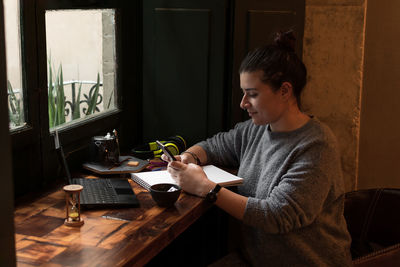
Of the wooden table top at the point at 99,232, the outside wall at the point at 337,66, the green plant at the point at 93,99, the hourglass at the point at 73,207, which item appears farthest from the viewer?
the outside wall at the point at 337,66

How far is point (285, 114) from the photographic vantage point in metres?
1.99

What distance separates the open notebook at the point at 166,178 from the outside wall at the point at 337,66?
102 cm

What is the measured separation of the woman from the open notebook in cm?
8

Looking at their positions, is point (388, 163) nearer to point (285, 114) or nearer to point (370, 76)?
point (370, 76)

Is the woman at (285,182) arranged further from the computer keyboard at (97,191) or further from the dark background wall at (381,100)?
the dark background wall at (381,100)

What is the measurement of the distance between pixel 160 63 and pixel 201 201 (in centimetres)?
96

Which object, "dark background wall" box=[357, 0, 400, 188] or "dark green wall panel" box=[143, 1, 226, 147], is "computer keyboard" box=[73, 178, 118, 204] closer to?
"dark green wall panel" box=[143, 1, 226, 147]

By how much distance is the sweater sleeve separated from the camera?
1.82 meters

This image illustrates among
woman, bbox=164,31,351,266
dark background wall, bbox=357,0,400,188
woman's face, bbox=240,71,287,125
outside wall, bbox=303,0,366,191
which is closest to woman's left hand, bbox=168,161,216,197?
woman, bbox=164,31,351,266

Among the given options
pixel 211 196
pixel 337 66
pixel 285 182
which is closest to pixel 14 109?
pixel 211 196

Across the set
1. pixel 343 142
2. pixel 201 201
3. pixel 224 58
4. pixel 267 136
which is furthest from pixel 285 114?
pixel 343 142

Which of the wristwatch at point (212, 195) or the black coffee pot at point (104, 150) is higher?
the black coffee pot at point (104, 150)

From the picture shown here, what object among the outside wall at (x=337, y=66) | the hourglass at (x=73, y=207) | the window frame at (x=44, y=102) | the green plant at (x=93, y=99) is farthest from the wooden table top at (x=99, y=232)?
the outside wall at (x=337, y=66)

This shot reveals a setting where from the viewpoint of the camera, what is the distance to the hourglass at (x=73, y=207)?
5.47ft
